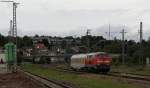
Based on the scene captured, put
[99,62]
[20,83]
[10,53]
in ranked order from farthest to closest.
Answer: [10,53], [99,62], [20,83]

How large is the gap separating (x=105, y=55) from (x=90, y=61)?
2.68 m

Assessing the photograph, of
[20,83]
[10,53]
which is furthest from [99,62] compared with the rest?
[20,83]

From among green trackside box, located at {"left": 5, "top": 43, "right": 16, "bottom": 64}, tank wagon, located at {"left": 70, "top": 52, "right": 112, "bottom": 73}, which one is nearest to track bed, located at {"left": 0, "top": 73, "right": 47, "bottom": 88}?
tank wagon, located at {"left": 70, "top": 52, "right": 112, "bottom": 73}

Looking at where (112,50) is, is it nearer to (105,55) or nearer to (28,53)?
(28,53)

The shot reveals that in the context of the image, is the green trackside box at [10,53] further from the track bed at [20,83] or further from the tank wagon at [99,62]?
the track bed at [20,83]

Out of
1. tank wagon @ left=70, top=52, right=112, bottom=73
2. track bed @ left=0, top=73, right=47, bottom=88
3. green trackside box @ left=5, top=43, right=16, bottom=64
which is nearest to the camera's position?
track bed @ left=0, top=73, right=47, bottom=88

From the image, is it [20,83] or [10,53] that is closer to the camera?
[20,83]

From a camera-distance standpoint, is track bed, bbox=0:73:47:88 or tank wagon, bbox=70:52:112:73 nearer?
track bed, bbox=0:73:47:88

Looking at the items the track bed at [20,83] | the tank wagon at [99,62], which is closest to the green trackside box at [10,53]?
the tank wagon at [99,62]

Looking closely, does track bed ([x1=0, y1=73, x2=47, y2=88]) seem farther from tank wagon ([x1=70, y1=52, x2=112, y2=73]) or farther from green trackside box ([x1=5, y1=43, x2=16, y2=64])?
green trackside box ([x1=5, y1=43, x2=16, y2=64])

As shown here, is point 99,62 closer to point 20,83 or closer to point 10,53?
point 10,53

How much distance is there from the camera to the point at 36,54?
7077 inches

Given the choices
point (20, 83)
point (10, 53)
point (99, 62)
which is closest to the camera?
point (20, 83)

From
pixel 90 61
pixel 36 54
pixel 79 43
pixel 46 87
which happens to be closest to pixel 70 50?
pixel 79 43
